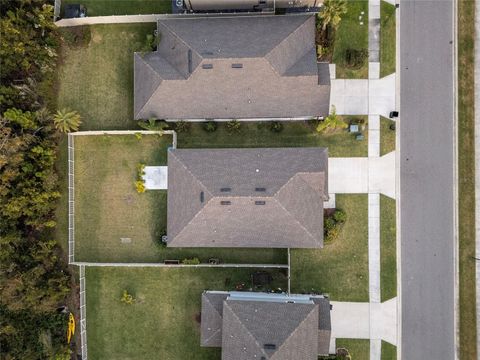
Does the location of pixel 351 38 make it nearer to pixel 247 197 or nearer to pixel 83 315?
pixel 247 197

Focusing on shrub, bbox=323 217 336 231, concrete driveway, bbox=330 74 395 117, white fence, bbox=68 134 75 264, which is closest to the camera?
shrub, bbox=323 217 336 231

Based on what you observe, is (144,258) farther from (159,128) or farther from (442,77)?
(442,77)

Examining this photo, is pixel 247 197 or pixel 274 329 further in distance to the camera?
pixel 247 197

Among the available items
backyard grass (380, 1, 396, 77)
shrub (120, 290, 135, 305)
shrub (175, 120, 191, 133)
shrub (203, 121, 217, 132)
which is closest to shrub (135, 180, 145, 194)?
shrub (175, 120, 191, 133)

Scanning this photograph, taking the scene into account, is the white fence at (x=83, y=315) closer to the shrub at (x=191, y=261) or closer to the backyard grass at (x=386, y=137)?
the shrub at (x=191, y=261)

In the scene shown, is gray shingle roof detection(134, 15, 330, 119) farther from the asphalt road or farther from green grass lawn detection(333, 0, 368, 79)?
the asphalt road

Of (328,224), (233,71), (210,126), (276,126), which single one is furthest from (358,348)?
(233,71)

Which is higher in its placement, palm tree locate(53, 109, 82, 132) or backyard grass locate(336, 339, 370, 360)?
palm tree locate(53, 109, 82, 132)
